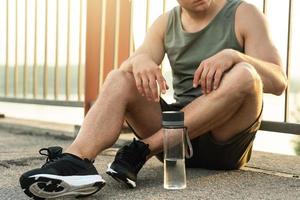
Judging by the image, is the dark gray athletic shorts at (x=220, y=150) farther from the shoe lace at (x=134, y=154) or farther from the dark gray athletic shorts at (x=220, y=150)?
the shoe lace at (x=134, y=154)

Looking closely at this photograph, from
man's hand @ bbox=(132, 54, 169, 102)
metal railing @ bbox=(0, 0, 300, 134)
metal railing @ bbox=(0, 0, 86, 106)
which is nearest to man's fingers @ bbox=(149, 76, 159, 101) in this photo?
man's hand @ bbox=(132, 54, 169, 102)

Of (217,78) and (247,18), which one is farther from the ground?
(247,18)

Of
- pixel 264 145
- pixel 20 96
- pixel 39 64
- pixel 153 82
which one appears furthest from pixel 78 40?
pixel 153 82

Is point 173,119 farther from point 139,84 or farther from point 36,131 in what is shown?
point 36,131

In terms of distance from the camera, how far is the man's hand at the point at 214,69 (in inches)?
66.5

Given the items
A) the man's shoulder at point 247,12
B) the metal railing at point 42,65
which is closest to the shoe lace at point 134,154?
the man's shoulder at point 247,12

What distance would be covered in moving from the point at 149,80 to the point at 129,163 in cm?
27

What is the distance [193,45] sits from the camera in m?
2.03

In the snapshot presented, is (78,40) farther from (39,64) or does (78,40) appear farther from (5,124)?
(5,124)

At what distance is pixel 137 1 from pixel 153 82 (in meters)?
1.41

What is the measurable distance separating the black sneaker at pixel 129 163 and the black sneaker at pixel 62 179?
0.09 meters

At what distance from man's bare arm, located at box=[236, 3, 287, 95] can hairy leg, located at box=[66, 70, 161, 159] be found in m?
0.40

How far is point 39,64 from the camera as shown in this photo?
421 cm

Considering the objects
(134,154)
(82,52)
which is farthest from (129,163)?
(82,52)
